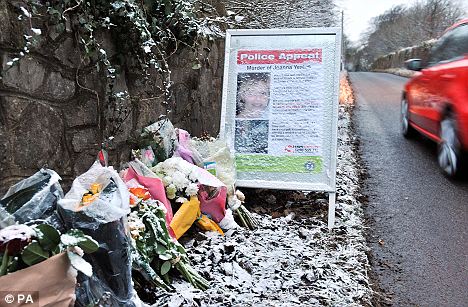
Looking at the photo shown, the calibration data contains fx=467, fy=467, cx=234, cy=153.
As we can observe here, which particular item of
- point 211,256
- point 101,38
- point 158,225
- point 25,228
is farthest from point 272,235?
point 25,228

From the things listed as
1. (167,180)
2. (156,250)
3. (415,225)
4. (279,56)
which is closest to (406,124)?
(415,225)

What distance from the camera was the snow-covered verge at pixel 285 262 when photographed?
2.72 metres

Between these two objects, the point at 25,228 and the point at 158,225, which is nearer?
the point at 25,228

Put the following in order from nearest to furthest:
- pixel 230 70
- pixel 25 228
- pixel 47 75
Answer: pixel 25 228
pixel 47 75
pixel 230 70

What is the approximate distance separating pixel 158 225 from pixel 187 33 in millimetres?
1943

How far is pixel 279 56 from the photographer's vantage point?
13.9 ft

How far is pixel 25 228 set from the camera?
6.05ft

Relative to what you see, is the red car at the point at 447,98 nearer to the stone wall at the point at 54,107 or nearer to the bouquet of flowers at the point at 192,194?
the bouquet of flowers at the point at 192,194

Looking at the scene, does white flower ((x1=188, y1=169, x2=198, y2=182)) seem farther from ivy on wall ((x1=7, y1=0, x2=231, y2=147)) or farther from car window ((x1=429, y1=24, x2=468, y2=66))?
car window ((x1=429, y1=24, x2=468, y2=66))

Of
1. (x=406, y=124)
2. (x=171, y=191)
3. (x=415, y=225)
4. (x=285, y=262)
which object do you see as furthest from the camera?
(x=406, y=124)

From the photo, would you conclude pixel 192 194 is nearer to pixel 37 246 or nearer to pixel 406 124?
pixel 37 246

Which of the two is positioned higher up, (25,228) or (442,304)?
(25,228)

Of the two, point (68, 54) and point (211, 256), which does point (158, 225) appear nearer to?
point (211, 256)

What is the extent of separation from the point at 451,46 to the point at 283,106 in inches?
96.2
